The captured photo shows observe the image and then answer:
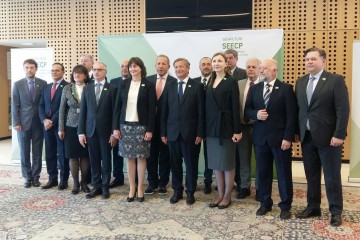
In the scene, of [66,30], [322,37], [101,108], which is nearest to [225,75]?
[101,108]

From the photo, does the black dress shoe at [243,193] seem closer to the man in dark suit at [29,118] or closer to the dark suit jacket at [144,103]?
the dark suit jacket at [144,103]

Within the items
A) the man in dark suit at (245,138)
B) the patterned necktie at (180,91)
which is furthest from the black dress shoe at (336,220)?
the patterned necktie at (180,91)

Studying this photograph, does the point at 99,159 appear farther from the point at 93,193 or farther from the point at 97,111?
the point at 97,111

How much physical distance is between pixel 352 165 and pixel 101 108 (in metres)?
3.31

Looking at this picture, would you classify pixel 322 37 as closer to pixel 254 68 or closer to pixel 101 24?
pixel 254 68

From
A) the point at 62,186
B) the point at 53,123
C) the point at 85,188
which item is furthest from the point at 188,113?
the point at 62,186

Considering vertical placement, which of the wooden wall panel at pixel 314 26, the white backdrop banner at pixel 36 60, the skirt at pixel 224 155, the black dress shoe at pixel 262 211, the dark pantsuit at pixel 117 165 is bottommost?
the black dress shoe at pixel 262 211

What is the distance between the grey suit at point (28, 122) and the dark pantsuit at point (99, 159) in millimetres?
1013

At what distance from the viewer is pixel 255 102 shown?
12.2ft

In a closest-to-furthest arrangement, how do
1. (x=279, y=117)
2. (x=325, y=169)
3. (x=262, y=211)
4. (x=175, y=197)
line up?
(x=325, y=169)
(x=279, y=117)
(x=262, y=211)
(x=175, y=197)

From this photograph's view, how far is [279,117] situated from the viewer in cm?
354

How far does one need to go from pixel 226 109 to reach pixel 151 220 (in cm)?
132

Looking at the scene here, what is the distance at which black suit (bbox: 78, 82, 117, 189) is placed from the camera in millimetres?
4254

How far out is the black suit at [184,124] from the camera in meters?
3.95
